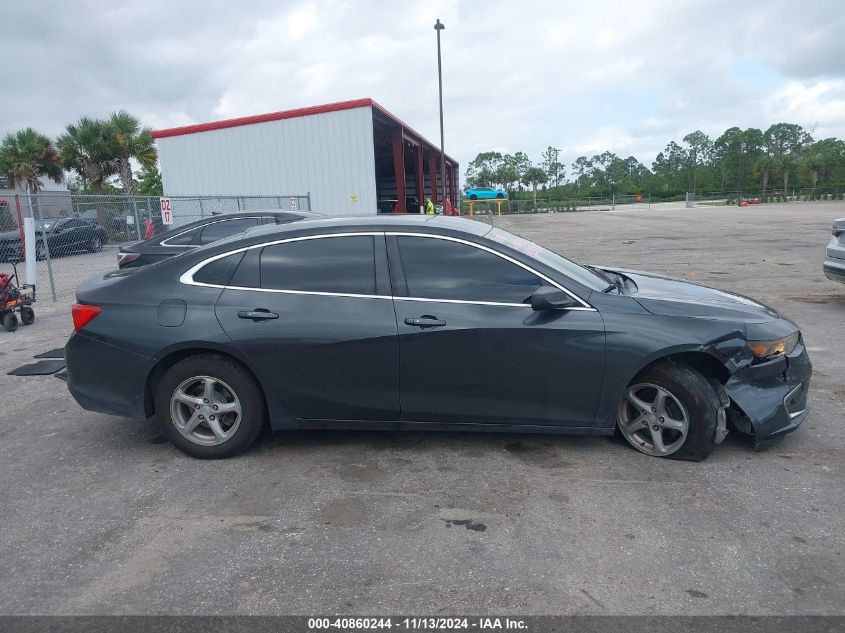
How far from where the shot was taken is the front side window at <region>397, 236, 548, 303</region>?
397cm

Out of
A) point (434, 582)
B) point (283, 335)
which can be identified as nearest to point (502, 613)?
point (434, 582)

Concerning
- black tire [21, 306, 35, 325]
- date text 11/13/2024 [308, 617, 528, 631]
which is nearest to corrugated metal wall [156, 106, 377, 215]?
black tire [21, 306, 35, 325]

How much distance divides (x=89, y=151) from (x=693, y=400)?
3322cm

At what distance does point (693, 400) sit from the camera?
3854 mm

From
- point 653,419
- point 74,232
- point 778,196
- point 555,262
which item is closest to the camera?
point 653,419

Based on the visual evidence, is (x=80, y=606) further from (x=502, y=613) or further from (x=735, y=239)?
(x=735, y=239)

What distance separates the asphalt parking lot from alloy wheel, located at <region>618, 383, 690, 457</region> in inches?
4.6

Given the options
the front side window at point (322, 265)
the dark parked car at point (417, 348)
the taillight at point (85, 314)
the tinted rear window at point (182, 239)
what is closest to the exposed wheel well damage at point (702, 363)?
the dark parked car at point (417, 348)

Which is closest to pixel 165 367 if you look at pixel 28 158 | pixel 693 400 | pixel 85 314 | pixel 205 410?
pixel 205 410

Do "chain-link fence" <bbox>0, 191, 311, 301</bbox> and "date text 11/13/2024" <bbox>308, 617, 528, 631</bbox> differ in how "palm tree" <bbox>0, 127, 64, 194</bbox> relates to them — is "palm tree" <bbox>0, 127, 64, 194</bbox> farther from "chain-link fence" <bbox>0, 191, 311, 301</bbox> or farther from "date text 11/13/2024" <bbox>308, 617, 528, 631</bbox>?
"date text 11/13/2024" <bbox>308, 617, 528, 631</bbox>

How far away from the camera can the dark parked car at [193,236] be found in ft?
32.8

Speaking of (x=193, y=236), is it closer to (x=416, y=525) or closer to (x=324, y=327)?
(x=324, y=327)

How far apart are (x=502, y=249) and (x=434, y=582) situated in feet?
6.83

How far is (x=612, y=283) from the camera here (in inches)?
177
